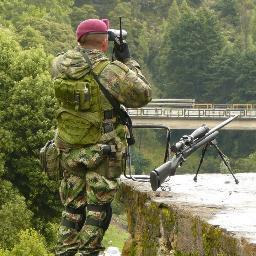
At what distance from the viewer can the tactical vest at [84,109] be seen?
6348mm

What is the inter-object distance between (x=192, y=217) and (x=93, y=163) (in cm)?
95

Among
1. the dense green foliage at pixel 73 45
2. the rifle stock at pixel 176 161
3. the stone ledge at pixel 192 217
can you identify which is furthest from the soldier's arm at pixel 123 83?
the dense green foliage at pixel 73 45

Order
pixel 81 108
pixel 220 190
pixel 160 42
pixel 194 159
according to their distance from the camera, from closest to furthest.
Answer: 1. pixel 81 108
2. pixel 220 190
3. pixel 194 159
4. pixel 160 42

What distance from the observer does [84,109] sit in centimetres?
637

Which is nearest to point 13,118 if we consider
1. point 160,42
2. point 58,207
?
point 58,207

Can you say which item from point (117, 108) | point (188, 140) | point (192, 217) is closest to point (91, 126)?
point (117, 108)

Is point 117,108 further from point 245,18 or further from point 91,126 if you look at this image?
point 245,18

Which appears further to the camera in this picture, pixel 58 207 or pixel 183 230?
pixel 58 207

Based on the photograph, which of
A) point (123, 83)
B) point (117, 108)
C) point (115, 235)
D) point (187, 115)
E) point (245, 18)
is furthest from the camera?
point (245, 18)

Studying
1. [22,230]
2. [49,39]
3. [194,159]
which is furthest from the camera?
[194,159]

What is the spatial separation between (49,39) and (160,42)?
37.0 metres

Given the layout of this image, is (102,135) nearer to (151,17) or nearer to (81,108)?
(81,108)

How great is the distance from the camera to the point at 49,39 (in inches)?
2559

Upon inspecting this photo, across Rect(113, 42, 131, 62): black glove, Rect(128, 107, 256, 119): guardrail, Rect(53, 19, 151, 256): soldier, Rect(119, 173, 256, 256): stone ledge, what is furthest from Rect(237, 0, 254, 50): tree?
Rect(53, 19, 151, 256): soldier
